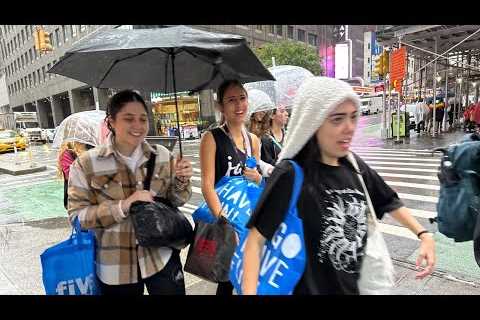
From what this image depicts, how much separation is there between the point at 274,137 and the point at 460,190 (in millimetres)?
2037

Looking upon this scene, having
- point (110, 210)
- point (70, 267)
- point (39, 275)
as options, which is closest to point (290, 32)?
point (39, 275)

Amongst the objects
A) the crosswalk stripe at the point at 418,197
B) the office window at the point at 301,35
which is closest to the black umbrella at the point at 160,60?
the crosswalk stripe at the point at 418,197

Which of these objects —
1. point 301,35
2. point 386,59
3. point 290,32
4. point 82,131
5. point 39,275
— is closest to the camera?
point 82,131

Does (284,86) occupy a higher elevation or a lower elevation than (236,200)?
higher

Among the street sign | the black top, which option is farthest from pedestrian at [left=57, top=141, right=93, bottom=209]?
the street sign

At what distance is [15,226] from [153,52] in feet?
18.6

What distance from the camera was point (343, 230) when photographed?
153 cm

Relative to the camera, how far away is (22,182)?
12234mm

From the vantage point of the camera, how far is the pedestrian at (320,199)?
1.46 metres

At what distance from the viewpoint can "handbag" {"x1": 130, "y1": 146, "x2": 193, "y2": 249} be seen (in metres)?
2.06

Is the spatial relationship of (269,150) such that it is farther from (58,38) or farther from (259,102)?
(58,38)

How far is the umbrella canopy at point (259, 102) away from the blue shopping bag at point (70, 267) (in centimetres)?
203
